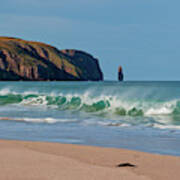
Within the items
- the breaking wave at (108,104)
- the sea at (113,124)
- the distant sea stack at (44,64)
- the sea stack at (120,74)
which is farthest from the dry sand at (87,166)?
the sea stack at (120,74)

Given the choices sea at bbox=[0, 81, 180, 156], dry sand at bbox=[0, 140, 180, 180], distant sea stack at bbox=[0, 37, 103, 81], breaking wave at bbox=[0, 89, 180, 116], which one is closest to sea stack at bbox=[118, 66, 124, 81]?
distant sea stack at bbox=[0, 37, 103, 81]

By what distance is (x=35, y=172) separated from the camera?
4.84 meters

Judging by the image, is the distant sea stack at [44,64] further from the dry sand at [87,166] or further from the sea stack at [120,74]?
the dry sand at [87,166]

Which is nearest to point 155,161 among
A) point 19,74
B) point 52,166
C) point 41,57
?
point 52,166

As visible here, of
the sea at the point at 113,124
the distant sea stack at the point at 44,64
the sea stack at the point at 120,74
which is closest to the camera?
the sea at the point at 113,124

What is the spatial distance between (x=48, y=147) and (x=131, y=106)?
48.9 ft

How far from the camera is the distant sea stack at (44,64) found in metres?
153

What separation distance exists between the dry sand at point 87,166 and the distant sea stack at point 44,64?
146m

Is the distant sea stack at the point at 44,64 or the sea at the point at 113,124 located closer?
the sea at the point at 113,124

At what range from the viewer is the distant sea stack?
153 m

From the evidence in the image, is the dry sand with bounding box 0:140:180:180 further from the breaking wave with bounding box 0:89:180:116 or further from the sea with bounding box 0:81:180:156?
the breaking wave with bounding box 0:89:180:116

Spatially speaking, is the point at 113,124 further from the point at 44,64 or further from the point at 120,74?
the point at 120,74

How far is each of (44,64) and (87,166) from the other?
15596 cm

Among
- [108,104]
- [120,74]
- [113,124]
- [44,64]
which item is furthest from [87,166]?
[120,74]
